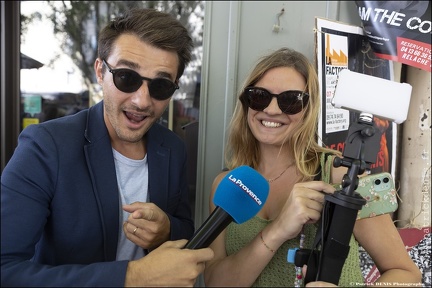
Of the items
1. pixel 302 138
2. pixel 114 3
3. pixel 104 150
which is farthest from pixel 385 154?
pixel 114 3

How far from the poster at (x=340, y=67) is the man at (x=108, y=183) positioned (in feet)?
2.45

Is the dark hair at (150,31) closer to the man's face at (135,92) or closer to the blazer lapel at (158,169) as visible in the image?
the man's face at (135,92)

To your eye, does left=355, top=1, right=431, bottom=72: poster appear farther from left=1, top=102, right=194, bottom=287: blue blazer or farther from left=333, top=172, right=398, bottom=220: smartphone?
left=1, top=102, right=194, bottom=287: blue blazer

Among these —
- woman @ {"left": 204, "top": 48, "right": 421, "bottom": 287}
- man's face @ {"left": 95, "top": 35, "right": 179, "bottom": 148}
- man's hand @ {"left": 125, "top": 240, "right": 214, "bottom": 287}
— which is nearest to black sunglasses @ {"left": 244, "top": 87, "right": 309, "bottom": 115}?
woman @ {"left": 204, "top": 48, "right": 421, "bottom": 287}

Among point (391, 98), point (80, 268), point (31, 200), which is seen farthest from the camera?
point (31, 200)

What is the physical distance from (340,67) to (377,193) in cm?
107

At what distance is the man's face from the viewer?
4.91 ft

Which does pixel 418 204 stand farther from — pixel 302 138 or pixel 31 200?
pixel 31 200

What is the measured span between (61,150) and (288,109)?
33.9 inches

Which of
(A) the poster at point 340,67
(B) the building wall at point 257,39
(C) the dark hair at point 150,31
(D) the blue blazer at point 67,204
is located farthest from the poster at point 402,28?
(D) the blue blazer at point 67,204

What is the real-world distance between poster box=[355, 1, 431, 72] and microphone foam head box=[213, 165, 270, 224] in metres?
1.29

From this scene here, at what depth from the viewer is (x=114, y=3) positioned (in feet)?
10.8

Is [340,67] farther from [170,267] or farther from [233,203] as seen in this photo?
[170,267]

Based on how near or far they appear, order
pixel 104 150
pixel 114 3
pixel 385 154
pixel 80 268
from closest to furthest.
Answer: pixel 80 268 < pixel 104 150 < pixel 385 154 < pixel 114 3
